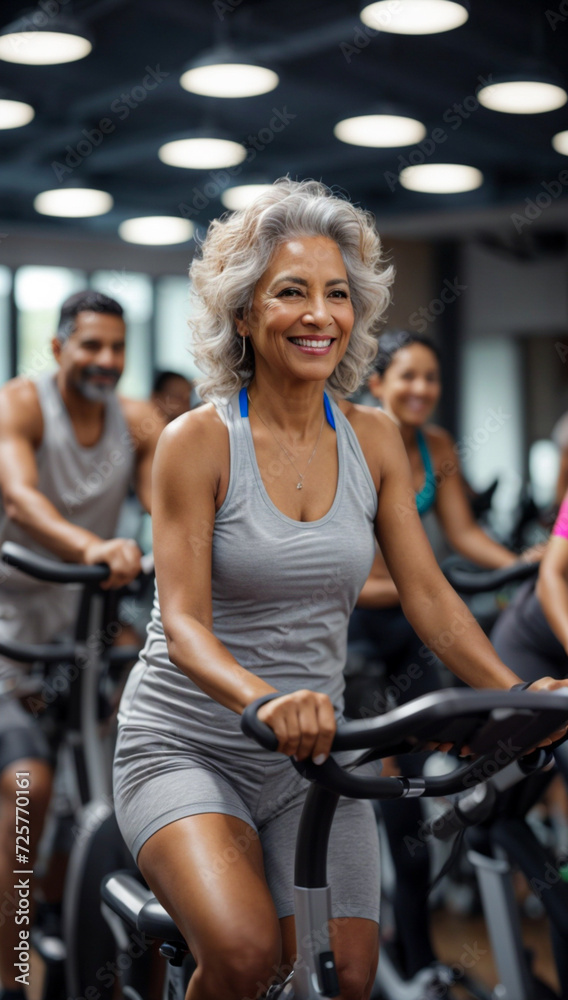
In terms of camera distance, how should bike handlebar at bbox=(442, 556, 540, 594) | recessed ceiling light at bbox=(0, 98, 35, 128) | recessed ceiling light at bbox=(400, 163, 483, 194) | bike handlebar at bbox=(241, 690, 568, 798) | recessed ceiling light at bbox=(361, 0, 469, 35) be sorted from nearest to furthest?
bike handlebar at bbox=(241, 690, 568, 798)
bike handlebar at bbox=(442, 556, 540, 594)
recessed ceiling light at bbox=(361, 0, 469, 35)
recessed ceiling light at bbox=(0, 98, 35, 128)
recessed ceiling light at bbox=(400, 163, 483, 194)

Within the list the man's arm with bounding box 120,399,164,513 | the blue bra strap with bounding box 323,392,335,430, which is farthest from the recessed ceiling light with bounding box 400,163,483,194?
the blue bra strap with bounding box 323,392,335,430

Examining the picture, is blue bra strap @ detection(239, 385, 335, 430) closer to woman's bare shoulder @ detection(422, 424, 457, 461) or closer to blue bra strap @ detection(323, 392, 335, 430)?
blue bra strap @ detection(323, 392, 335, 430)

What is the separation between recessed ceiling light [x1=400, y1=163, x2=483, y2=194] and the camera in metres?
5.61

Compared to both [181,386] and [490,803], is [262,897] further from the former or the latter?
[181,386]

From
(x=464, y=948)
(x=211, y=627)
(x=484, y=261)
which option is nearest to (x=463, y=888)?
(x=464, y=948)

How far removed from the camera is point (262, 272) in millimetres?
1592

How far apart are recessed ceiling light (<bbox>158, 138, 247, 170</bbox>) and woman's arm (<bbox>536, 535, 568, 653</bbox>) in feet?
11.5

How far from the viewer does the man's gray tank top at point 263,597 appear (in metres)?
1.53

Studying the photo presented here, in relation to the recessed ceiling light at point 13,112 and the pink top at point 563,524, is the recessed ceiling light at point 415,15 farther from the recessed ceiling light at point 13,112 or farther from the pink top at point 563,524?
the pink top at point 563,524

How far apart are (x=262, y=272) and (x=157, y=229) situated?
18.9ft

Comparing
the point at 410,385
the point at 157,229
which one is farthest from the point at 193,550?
the point at 157,229

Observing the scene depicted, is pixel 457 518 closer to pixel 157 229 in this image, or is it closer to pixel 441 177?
pixel 441 177

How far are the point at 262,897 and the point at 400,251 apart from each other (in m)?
8.94

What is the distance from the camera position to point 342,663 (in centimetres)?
165
